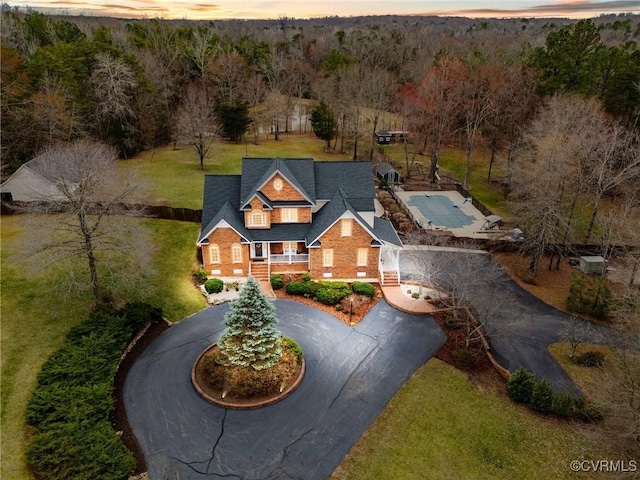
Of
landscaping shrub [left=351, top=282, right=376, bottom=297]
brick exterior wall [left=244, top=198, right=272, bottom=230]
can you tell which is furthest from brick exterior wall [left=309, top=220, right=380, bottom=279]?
brick exterior wall [left=244, top=198, right=272, bottom=230]

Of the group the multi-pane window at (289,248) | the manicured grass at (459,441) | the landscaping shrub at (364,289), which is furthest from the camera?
the multi-pane window at (289,248)

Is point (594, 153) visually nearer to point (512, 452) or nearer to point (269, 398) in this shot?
point (512, 452)

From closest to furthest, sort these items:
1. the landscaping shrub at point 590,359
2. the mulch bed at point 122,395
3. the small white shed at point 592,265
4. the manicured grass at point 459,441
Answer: the manicured grass at point 459,441 < the mulch bed at point 122,395 < the landscaping shrub at point 590,359 < the small white shed at point 592,265

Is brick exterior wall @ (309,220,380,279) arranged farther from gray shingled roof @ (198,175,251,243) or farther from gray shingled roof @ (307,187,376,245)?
gray shingled roof @ (198,175,251,243)

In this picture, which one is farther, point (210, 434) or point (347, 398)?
point (347, 398)

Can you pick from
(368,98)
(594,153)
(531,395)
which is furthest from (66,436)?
(368,98)

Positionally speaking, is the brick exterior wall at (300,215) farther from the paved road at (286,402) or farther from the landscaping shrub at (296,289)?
the paved road at (286,402)

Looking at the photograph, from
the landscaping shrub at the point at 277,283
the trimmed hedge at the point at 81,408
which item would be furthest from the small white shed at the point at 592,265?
the trimmed hedge at the point at 81,408
